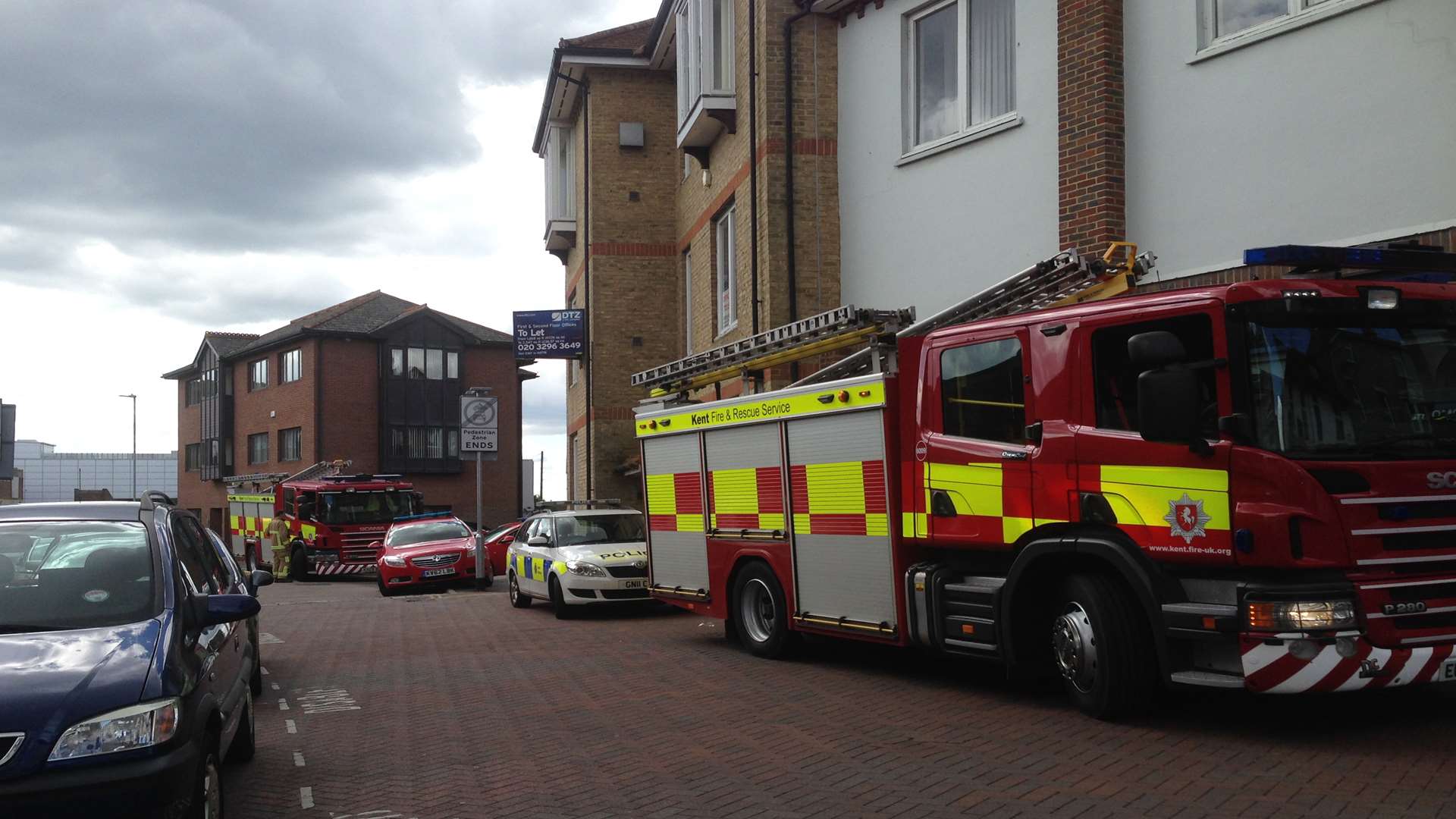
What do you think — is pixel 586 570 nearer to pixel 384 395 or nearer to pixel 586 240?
pixel 586 240

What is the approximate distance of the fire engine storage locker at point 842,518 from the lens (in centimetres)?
935

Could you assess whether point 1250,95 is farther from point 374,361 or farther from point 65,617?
point 374,361

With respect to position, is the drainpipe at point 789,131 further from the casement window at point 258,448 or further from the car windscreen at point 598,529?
the casement window at point 258,448

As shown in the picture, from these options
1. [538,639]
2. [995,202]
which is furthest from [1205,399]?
[538,639]

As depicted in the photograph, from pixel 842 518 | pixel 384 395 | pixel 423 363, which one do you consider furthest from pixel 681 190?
pixel 423 363


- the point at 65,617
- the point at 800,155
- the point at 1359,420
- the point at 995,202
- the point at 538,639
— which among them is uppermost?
Result: the point at 800,155

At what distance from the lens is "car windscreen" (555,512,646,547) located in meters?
16.9

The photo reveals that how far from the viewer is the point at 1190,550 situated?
684cm

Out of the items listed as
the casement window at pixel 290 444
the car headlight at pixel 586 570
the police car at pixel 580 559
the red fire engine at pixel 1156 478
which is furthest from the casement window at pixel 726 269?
the casement window at pixel 290 444

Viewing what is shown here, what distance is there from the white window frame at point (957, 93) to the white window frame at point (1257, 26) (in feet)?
7.45

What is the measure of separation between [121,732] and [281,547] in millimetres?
28691

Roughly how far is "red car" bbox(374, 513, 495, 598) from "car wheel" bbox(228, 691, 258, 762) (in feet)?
53.4

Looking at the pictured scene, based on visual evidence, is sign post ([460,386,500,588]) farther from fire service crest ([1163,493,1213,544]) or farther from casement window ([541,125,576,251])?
fire service crest ([1163,493,1213,544])

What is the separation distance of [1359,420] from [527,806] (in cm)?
458
